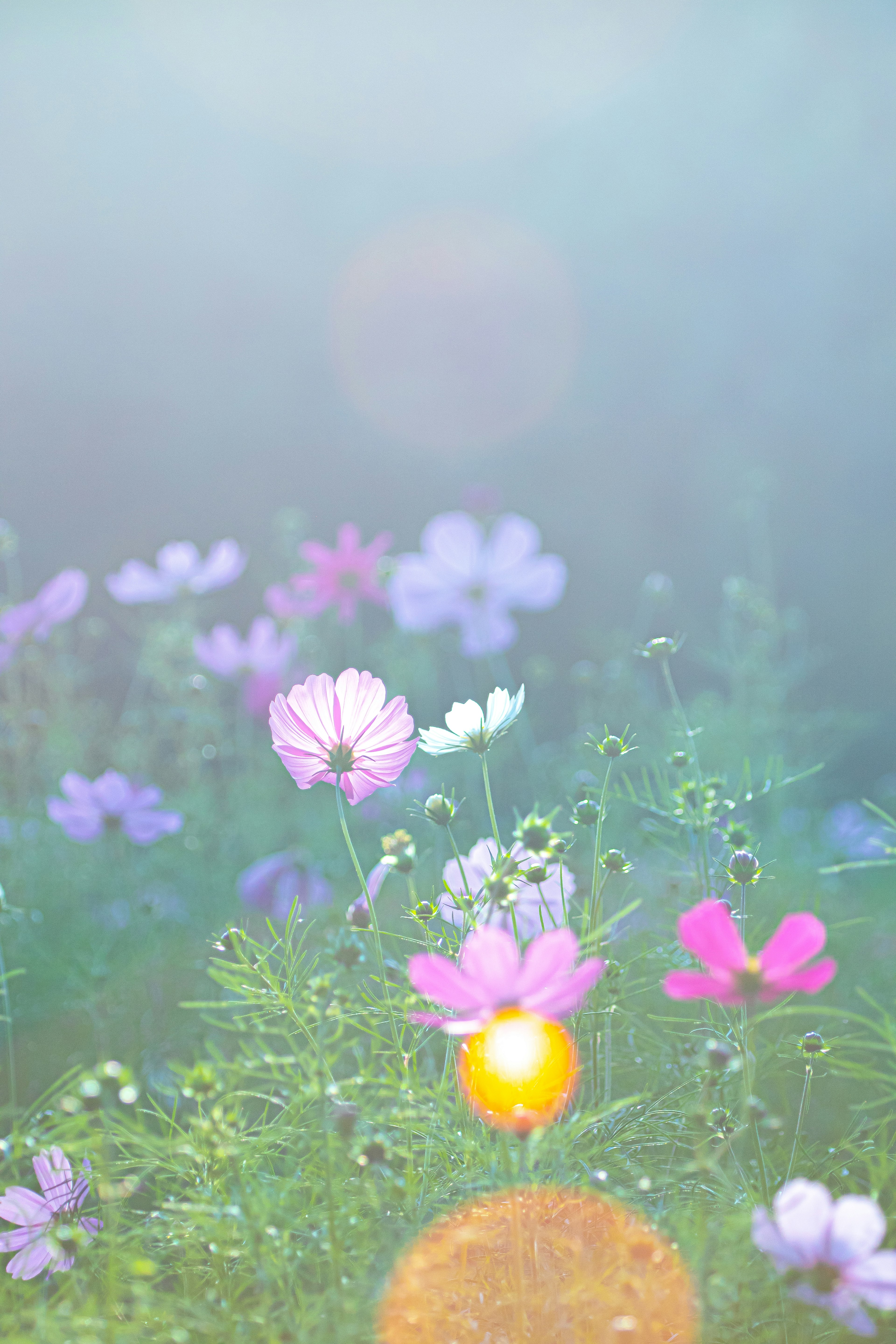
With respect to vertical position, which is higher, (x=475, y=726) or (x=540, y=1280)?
(x=475, y=726)

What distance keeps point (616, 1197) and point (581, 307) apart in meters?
2.75

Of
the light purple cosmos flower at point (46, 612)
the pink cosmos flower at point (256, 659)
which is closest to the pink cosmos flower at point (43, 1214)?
the light purple cosmos flower at point (46, 612)

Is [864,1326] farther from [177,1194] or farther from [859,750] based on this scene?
[859,750]

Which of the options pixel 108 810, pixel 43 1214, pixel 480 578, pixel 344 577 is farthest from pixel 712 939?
pixel 480 578

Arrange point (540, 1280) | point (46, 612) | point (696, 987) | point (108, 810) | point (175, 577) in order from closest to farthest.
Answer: point (696, 987), point (540, 1280), point (108, 810), point (46, 612), point (175, 577)

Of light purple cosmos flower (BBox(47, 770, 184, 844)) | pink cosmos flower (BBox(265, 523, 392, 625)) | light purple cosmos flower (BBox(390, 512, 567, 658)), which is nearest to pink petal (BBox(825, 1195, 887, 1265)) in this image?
light purple cosmos flower (BBox(47, 770, 184, 844))

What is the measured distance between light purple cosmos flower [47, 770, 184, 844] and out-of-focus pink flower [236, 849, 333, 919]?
12 cm

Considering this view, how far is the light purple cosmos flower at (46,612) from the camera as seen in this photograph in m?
1.04

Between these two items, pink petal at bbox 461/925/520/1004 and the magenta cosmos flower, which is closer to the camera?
pink petal at bbox 461/925/520/1004

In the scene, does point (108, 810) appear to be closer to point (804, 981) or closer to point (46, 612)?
point (46, 612)

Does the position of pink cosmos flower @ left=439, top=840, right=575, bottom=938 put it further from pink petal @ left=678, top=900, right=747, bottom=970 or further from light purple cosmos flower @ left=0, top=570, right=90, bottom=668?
light purple cosmos flower @ left=0, top=570, right=90, bottom=668

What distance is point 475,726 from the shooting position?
520 millimetres

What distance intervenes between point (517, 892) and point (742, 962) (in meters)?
0.14

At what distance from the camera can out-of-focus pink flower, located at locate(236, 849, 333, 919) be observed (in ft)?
3.21
